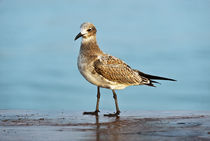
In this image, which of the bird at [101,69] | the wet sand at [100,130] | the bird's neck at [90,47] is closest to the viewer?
the wet sand at [100,130]

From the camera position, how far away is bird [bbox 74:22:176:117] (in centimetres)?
1139

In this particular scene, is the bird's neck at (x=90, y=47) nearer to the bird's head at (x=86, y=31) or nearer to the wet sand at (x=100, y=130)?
the bird's head at (x=86, y=31)

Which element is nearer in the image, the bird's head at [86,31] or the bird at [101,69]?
the bird at [101,69]

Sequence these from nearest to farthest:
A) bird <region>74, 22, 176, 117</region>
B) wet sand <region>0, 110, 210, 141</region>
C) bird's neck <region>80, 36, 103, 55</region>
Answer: wet sand <region>0, 110, 210, 141</region>, bird <region>74, 22, 176, 117</region>, bird's neck <region>80, 36, 103, 55</region>

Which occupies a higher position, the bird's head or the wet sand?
the bird's head

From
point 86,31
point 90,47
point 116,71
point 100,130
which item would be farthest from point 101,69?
point 100,130

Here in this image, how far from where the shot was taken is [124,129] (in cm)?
825

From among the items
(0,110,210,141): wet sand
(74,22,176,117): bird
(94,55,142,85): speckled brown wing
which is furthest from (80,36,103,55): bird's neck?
(0,110,210,141): wet sand

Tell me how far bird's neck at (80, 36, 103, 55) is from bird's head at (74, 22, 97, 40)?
0.31ft

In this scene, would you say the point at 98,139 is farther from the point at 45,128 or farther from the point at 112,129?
the point at 45,128

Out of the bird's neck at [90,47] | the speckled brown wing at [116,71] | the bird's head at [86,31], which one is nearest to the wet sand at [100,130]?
the speckled brown wing at [116,71]

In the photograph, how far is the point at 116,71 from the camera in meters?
11.8

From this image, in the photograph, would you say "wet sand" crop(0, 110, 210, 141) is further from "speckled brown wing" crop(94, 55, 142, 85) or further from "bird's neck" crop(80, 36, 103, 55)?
"bird's neck" crop(80, 36, 103, 55)

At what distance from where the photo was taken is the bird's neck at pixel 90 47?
11.9m
